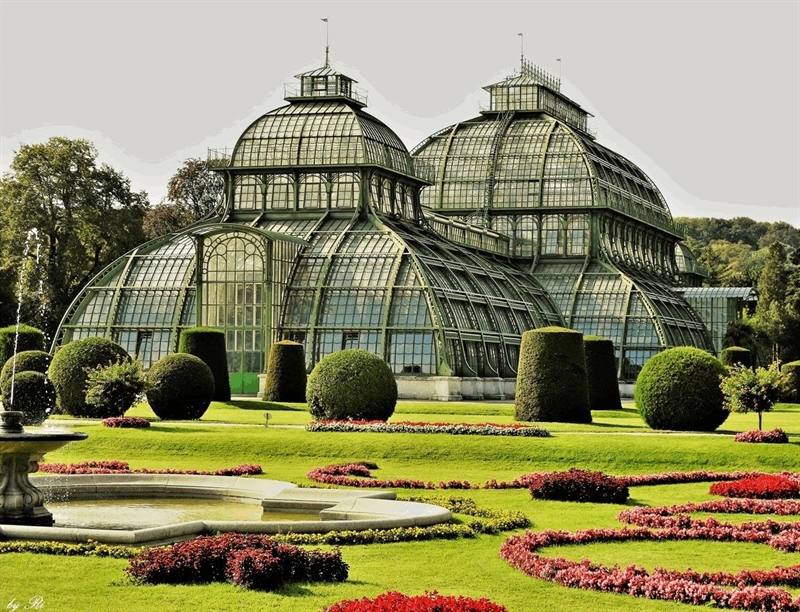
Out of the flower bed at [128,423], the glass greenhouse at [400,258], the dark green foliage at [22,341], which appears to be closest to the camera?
the flower bed at [128,423]

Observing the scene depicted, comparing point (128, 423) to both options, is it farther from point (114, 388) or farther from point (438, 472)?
point (438, 472)

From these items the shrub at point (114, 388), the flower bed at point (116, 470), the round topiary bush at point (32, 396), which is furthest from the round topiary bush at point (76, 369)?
the flower bed at point (116, 470)

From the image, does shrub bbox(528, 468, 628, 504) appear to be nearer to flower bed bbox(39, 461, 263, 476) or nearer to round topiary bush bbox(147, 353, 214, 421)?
flower bed bbox(39, 461, 263, 476)

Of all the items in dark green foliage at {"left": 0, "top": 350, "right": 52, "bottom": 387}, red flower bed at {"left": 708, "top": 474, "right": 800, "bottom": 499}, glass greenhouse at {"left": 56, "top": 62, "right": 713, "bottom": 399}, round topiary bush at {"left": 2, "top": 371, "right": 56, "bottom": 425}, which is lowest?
red flower bed at {"left": 708, "top": 474, "right": 800, "bottom": 499}

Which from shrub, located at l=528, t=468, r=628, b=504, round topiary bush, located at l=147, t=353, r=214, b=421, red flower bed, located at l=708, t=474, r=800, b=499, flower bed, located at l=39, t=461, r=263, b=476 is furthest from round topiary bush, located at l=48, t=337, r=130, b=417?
red flower bed, located at l=708, t=474, r=800, b=499

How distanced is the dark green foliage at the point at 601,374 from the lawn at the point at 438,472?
1.10m

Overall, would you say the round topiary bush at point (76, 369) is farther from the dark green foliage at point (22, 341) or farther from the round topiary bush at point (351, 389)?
the dark green foliage at point (22, 341)

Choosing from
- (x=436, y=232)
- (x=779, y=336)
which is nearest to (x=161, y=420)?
(x=436, y=232)

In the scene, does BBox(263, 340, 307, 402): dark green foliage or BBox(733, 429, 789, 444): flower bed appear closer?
BBox(733, 429, 789, 444): flower bed

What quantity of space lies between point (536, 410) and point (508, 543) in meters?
23.7

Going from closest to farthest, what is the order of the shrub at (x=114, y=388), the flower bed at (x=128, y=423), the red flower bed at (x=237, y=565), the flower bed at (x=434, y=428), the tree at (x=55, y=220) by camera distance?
the red flower bed at (x=237, y=565)
the flower bed at (x=434, y=428)
the flower bed at (x=128, y=423)
the shrub at (x=114, y=388)
the tree at (x=55, y=220)

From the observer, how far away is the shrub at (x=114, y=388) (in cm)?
4553

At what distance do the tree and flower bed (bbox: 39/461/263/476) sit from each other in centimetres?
5169

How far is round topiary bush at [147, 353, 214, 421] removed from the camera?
153 ft
